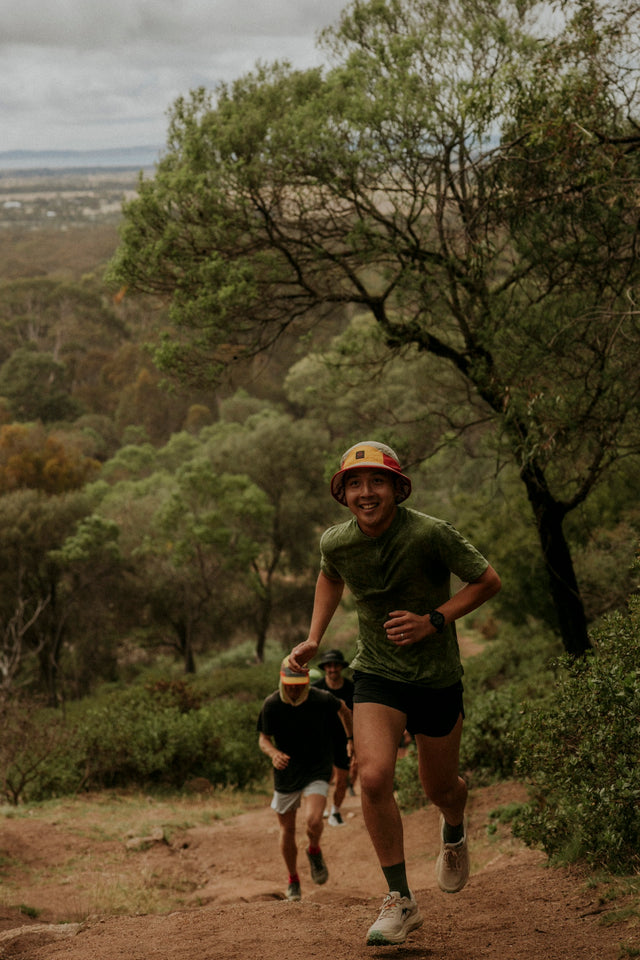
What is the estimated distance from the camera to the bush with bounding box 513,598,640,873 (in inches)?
178

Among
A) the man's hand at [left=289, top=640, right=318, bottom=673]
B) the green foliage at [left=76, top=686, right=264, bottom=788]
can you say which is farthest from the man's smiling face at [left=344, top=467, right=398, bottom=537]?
the green foliage at [left=76, top=686, right=264, bottom=788]

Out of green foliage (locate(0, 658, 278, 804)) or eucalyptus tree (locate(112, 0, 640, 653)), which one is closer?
eucalyptus tree (locate(112, 0, 640, 653))

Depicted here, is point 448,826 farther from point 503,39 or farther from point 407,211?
point 503,39

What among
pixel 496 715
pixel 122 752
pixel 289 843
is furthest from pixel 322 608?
pixel 122 752

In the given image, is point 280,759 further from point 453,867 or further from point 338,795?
point 338,795

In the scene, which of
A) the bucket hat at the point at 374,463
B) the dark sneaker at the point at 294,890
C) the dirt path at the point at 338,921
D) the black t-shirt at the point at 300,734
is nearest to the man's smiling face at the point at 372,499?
the bucket hat at the point at 374,463

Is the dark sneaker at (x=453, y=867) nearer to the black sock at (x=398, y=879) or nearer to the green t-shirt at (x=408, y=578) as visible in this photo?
the black sock at (x=398, y=879)

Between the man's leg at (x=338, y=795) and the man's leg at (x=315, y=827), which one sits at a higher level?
the man's leg at (x=315, y=827)

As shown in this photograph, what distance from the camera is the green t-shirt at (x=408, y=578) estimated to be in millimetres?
4020

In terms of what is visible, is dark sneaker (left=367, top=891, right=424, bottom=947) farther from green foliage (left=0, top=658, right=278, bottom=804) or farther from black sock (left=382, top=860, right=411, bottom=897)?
green foliage (left=0, top=658, right=278, bottom=804)

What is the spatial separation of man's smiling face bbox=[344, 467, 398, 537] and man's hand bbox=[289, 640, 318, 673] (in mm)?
554

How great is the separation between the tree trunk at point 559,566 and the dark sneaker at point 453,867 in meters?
6.24

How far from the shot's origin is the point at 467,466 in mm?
36094

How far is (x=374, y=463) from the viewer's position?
4.05 m
